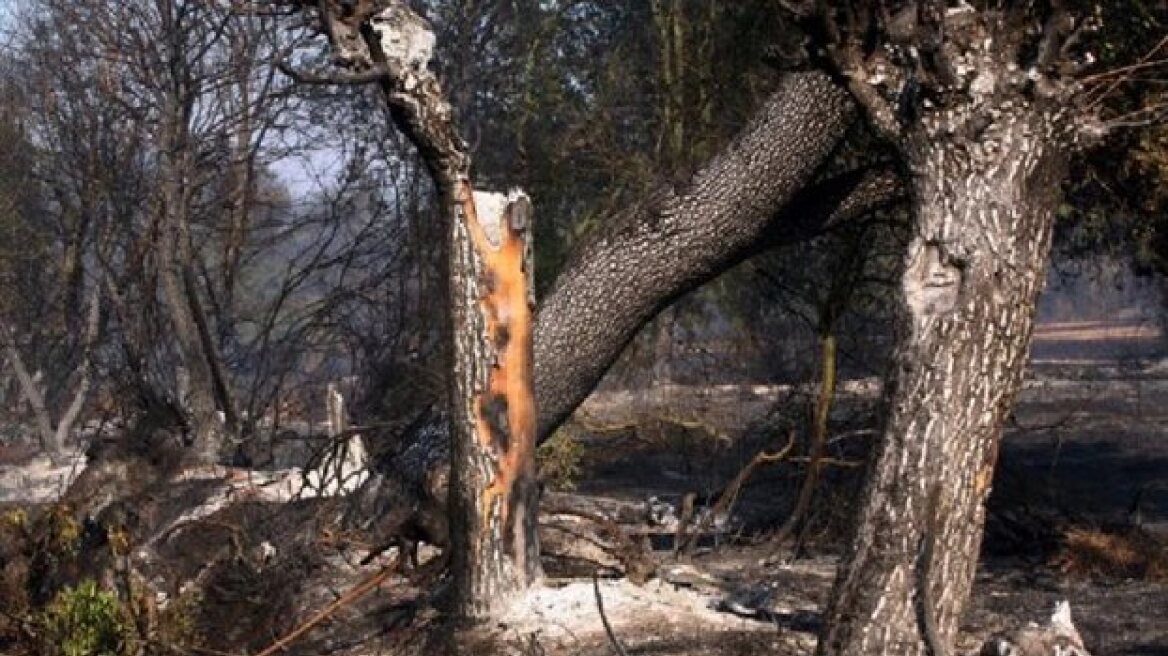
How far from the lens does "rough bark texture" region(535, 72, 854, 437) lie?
10938 mm

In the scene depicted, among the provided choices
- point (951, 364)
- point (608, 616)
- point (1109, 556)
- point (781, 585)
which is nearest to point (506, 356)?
point (608, 616)

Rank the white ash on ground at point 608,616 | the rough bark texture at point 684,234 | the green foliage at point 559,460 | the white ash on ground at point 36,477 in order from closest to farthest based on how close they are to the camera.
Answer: the white ash on ground at point 608,616 < the rough bark texture at point 684,234 < the green foliage at point 559,460 < the white ash on ground at point 36,477

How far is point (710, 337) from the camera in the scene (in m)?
28.8

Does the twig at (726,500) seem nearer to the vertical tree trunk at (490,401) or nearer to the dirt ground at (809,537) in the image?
the dirt ground at (809,537)

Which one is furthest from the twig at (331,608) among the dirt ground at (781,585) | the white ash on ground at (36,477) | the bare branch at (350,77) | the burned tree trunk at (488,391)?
the white ash on ground at (36,477)

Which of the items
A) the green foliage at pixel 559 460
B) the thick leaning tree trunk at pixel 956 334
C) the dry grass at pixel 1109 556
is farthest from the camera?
the green foliage at pixel 559 460

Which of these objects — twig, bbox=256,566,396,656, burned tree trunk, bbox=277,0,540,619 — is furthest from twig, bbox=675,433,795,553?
burned tree trunk, bbox=277,0,540,619

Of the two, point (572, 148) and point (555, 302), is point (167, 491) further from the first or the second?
point (572, 148)

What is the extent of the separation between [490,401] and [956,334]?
10.1ft

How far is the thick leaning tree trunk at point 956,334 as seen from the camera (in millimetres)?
6930

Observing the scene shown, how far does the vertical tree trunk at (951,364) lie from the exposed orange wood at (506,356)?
2.80m

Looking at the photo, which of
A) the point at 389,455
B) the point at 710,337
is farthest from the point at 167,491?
the point at 710,337

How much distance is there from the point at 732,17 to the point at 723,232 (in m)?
4.38

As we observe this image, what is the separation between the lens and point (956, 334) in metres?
6.93
